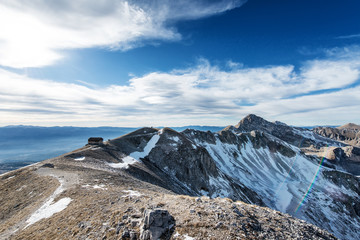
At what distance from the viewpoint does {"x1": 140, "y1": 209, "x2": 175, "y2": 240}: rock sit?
9.22 metres

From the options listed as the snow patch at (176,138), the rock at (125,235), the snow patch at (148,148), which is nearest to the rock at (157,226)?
the rock at (125,235)

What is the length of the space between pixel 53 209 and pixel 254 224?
18.0m

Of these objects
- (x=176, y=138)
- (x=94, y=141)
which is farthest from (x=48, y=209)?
(x=176, y=138)

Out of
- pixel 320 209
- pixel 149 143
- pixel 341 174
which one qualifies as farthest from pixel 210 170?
pixel 341 174

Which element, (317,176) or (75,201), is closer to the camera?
(75,201)

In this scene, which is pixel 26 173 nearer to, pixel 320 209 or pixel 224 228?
pixel 224 228

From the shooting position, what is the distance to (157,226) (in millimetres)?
9539

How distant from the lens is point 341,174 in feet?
475

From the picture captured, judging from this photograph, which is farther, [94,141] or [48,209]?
[94,141]

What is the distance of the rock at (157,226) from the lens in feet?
30.2

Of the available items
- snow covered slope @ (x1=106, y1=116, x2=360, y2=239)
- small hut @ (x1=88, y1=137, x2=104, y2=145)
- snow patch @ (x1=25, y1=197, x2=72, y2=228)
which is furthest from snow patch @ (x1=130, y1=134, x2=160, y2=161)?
snow patch @ (x1=25, y1=197, x2=72, y2=228)

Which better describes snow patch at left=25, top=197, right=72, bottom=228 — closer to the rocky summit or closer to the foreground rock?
the rocky summit

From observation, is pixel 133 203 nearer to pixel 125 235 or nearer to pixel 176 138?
pixel 125 235

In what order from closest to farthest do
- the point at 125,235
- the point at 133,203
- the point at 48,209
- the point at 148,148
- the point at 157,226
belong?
Answer: the point at 157,226, the point at 125,235, the point at 133,203, the point at 48,209, the point at 148,148
